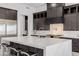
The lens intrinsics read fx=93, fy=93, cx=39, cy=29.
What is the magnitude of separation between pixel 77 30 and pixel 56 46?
255 centimetres

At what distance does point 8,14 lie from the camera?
4.83 m

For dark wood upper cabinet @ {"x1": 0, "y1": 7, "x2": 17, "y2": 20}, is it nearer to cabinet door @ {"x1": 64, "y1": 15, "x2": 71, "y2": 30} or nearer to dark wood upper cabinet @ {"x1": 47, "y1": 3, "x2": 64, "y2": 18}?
dark wood upper cabinet @ {"x1": 47, "y1": 3, "x2": 64, "y2": 18}

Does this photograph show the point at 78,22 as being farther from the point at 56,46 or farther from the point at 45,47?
the point at 45,47

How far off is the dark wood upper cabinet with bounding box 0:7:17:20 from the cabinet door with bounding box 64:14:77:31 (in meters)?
2.68

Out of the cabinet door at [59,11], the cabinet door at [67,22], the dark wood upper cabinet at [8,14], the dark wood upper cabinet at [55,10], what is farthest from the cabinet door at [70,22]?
the dark wood upper cabinet at [8,14]

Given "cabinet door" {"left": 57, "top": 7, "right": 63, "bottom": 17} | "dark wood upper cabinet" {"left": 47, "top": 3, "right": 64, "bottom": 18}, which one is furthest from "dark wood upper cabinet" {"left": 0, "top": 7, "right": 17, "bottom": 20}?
"cabinet door" {"left": 57, "top": 7, "right": 63, "bottom": 17}

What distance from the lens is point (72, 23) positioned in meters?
4.30

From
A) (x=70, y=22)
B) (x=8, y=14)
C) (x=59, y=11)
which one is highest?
(x=59, y=11)

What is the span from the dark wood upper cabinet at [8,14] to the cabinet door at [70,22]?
8.80 ft

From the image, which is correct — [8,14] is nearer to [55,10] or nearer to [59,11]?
[55,10]

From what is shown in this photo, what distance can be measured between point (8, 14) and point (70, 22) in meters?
3.13

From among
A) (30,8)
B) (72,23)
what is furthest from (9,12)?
(72,23)

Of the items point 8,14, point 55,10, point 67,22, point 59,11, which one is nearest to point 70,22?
point 67,22

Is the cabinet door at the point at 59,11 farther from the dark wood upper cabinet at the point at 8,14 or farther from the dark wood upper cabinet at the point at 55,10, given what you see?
the dark wood upper cabinet at the point at 8,14
